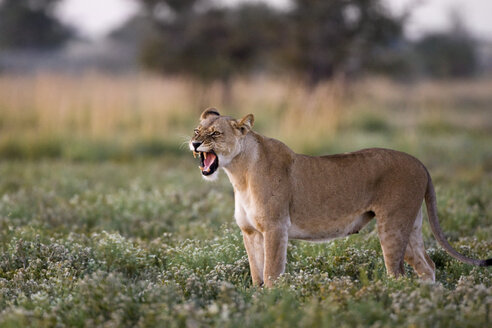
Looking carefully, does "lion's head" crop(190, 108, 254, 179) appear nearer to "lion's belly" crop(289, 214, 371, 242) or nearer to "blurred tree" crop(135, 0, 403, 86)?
"lion's belly" crop(289, 214, 371, 242)

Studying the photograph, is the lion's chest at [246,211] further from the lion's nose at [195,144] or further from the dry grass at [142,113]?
the dry grass at [142,113]

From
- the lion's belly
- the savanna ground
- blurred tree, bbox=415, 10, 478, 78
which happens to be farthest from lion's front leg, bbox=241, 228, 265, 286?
blurred tree, bbox=415, 10, 478, 78

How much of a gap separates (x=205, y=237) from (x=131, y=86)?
10494 mm

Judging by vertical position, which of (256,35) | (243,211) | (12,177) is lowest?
(12,177)

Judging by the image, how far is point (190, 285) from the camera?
5.00 meters

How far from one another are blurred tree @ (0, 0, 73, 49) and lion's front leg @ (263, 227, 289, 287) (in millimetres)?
38368

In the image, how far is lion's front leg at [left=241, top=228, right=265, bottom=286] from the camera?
5289mm

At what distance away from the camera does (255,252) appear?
534 cm

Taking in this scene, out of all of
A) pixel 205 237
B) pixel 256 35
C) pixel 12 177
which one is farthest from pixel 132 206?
pixel 256 35

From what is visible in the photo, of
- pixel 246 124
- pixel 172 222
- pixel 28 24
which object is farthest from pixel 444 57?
pixel 246 124

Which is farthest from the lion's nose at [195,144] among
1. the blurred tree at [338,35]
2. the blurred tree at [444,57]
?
the blurred tree at [444,57]

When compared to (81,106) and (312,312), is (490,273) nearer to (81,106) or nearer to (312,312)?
(312,312)

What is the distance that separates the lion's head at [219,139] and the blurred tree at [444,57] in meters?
36.5

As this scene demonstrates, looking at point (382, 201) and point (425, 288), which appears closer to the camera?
point (425, 288)
